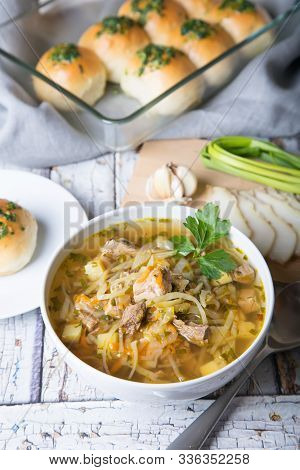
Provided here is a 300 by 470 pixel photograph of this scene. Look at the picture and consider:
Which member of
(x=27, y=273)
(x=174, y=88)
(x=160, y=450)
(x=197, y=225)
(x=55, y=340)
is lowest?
(x=160, y=450)

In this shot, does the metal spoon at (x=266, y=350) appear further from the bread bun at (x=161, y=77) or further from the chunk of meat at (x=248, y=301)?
the bread bun at (x=161, y=77)

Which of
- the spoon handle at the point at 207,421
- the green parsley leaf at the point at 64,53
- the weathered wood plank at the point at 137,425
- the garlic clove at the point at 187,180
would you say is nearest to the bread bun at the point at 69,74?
the green parsley leaf at the point at 64,53

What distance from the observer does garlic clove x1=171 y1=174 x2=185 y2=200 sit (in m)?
3.51

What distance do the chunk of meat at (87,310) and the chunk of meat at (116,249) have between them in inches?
Answer: 10.3

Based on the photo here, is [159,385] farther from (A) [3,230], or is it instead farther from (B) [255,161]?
(B) [255,161]

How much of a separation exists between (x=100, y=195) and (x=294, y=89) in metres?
1.61

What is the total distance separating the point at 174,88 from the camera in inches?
141

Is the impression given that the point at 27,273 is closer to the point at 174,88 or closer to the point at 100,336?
the point at 100,336

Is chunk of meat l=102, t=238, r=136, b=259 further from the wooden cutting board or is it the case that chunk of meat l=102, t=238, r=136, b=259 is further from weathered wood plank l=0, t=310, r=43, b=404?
the wooden cutting board

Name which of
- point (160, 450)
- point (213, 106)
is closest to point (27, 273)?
point (160, 450)

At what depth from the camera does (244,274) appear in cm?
278

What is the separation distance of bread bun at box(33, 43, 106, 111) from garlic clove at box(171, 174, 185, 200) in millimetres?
958

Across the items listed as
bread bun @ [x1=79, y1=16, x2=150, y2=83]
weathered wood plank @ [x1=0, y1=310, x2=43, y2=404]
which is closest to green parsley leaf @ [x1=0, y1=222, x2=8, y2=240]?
weathered wood plank @ [x1=0, y1=310, x2=43, y2=404]

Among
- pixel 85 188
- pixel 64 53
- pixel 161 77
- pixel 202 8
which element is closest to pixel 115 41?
pixel 64 53
